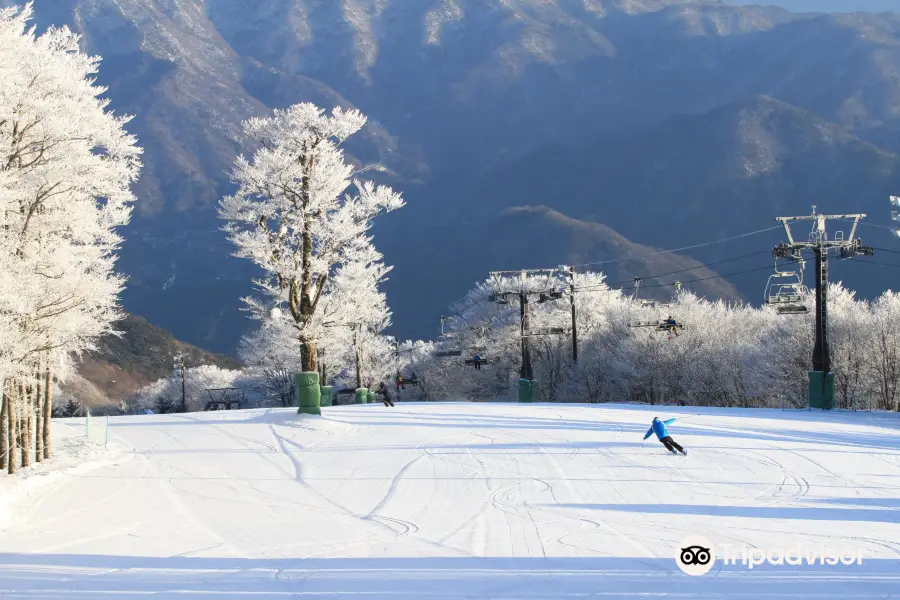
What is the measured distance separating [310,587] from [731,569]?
16.0 feet

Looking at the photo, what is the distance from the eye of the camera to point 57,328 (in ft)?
68.8

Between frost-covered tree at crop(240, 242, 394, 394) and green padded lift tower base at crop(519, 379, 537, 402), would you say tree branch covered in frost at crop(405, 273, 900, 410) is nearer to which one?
frost-covered tree at crop(240, 242, 394, 394)

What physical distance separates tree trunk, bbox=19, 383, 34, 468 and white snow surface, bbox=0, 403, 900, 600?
2109 millimetres

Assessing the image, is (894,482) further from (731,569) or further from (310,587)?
(310,587)

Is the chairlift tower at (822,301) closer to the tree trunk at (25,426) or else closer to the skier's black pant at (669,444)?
the skier's black pant at (669,444)

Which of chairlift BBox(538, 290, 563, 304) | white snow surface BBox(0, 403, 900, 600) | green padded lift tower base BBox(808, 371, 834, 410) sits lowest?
white snow surface BBox(0, 403, 900, 600)

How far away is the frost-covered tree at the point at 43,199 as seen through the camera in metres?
18.0

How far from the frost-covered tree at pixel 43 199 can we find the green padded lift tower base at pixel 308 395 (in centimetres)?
693

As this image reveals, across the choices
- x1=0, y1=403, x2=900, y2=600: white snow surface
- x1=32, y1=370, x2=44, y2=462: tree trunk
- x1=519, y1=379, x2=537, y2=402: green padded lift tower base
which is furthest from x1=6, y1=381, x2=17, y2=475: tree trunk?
x1=519, y1=379, x2=537, y2=402: green padded lift tower base

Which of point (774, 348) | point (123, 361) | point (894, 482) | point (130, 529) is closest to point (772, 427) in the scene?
point (894, 482)

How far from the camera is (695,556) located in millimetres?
10969

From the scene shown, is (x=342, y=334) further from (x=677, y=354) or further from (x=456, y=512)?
(x=456, y=512)

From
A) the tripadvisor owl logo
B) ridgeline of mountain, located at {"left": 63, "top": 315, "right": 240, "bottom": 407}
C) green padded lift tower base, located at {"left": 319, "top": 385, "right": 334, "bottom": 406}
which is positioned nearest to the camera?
the tripadvisor owl logo

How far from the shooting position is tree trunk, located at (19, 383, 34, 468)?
72.7 feet
